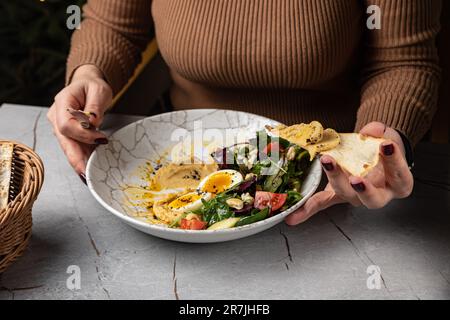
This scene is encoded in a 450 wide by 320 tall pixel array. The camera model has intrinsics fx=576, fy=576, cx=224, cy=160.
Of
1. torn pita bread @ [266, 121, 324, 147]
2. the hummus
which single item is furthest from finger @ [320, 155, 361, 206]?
the hummus

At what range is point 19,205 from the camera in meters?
1.01

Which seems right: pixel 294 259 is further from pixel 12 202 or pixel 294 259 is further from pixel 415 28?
pixel 415 28

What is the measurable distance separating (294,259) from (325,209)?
0.19 m

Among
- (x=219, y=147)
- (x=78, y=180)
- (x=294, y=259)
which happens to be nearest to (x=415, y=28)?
(x=219, y=147)

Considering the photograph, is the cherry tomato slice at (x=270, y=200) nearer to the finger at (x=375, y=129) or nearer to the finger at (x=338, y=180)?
the finger at (x=338, y=180)

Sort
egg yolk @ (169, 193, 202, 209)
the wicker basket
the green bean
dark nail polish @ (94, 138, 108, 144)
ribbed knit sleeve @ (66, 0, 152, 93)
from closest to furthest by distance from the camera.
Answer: the wicker basket, the green bean, egg yolk @ (169, 193, 202, 209), dark nail polish @ (94, 138, 108, 144), ribbed knit sleeve @ (66, 0, 152, 93)

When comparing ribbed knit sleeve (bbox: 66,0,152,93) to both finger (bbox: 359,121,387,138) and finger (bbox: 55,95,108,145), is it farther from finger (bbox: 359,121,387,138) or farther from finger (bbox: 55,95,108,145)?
finger (bbox: 359,121,387,138)

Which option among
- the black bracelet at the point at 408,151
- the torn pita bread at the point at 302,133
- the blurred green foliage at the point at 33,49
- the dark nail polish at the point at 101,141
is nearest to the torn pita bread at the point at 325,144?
the torn pita bread at the point at 302,133

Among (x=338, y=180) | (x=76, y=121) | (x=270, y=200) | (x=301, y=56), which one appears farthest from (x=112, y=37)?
(x=338, y=180)

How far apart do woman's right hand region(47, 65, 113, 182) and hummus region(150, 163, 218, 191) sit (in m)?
0.15

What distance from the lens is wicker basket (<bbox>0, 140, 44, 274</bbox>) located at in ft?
3.30

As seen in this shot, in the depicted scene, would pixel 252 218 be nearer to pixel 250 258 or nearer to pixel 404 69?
pixel 250 258

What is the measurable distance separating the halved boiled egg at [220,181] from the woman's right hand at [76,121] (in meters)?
0.26

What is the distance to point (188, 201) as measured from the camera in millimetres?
A: 1260
